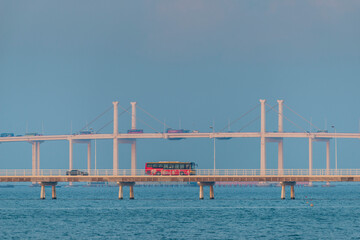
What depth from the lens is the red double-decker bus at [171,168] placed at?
373ft

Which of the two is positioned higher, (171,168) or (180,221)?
(171,168)

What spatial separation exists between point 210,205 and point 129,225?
86.4ft

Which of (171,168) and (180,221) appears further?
(171,168)

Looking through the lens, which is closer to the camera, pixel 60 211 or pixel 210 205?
pixel 60 211

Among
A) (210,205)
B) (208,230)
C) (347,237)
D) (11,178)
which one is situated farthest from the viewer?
(11,178)

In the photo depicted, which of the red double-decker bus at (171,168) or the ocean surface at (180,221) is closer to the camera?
the ocean surface at (180,221)

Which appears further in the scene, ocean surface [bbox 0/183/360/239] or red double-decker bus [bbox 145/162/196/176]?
red double-decker bus [bbox 145/162/196/176]

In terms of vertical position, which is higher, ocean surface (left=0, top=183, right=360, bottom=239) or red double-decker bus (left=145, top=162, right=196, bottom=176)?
red double-decker bus (left=145, top=162, right=196, bottom=176)

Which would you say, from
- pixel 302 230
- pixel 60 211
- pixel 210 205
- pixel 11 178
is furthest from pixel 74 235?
pixel 11 178

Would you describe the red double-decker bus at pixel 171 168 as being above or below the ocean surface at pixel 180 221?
above

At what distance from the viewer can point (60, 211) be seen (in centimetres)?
9225

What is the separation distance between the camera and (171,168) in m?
114

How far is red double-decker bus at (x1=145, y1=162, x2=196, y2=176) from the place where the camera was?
113562 millimetres

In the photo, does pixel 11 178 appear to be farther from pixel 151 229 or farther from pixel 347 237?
pixel 347 237
